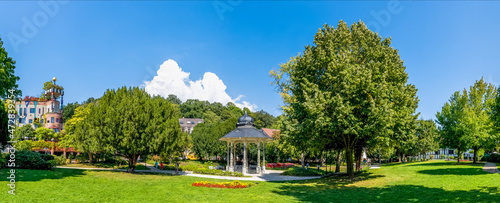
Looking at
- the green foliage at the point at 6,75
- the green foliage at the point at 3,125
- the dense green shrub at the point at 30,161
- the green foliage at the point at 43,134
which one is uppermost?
the green foliage at the point at 6,75

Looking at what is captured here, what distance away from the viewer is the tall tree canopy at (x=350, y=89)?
21203mm

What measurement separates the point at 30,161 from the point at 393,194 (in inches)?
1019

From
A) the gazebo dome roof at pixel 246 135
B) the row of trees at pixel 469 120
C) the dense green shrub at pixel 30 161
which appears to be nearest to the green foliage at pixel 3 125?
the dense green shrub at pixel 30 161

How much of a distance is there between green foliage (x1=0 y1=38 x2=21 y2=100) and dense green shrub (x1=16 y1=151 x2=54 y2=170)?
188 inches

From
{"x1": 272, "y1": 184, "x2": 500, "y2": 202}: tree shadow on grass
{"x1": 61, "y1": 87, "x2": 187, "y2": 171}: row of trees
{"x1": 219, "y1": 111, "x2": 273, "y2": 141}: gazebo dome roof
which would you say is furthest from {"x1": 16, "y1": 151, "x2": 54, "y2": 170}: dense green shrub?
{"x1": 272, "y1": 184, "x2": 500, "y2": 202}: tree shadow on grass

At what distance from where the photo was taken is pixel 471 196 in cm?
1459

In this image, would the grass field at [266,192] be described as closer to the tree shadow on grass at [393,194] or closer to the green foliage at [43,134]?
the tree shadow on grass at [393,194]

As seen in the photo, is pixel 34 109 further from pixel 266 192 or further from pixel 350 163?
pixel 350 163

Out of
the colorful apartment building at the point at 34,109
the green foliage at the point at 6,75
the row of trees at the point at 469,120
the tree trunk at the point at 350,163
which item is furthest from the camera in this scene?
the colorful apartment building at the point at 34,109

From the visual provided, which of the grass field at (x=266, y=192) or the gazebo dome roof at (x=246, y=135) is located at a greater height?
the gazebo dome roof at (x=246, y=135)

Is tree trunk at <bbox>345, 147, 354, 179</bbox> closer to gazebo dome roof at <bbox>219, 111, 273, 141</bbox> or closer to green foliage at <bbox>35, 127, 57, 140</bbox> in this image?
gazebo dome roof at <bbox>219, 111, 273, 141</bbox>

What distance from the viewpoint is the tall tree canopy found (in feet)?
69.6

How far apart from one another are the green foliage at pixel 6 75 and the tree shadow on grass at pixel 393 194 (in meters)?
19.6

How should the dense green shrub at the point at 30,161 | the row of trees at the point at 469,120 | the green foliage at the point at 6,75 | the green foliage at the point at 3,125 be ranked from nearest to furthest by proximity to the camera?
the green foliage at the point at 6,75 → the dense green shrub at the point at 30,161 → the green foliage at the point at 3,125 → the row of trees at the point at 469,120
